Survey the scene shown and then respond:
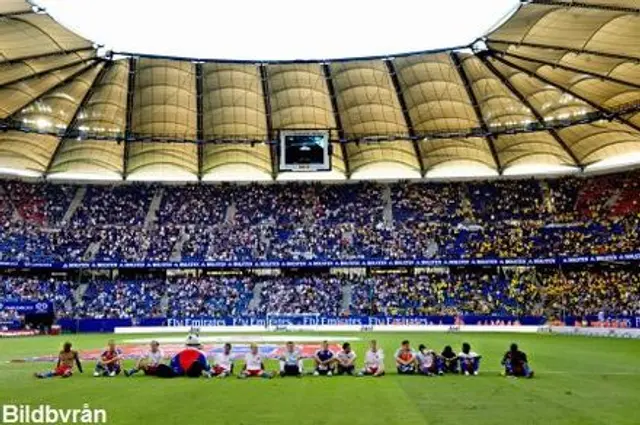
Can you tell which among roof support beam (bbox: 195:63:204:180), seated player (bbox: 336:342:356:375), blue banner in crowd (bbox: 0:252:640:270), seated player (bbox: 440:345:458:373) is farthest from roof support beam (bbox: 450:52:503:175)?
seated player (bbox: 336:342:356:375)

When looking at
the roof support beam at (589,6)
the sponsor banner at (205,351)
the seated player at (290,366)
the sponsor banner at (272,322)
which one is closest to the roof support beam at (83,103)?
the sponsor banner at (272,322)

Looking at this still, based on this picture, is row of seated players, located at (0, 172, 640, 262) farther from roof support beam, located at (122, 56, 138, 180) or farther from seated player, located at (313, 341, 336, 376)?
seated player, located at (313, 341, 336, 376)

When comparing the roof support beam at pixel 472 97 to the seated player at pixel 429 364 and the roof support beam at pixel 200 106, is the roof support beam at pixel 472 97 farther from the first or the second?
the seated player at pixel 429 364

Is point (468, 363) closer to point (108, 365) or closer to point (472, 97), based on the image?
point (108, 365)

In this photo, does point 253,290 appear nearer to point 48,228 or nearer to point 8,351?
point 48,228

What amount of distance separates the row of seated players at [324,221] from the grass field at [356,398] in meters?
42.1

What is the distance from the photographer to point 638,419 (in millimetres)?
13102

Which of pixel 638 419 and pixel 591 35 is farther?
pixel 591 35

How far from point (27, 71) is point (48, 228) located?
24923mm

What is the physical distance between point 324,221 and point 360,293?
35.1 ft

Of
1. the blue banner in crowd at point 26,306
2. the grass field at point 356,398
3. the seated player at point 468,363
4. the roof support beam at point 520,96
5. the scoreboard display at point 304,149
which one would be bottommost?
the grass field at point 356,398

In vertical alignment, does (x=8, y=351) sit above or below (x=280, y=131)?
below

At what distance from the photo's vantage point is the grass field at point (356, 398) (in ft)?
43.9

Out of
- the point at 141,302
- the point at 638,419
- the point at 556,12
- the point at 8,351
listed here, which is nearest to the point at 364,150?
the point at 141,302
